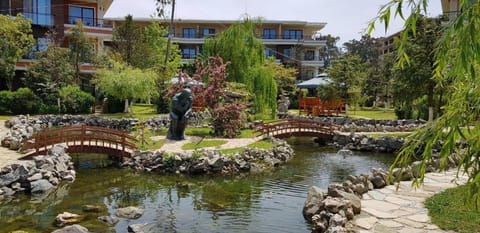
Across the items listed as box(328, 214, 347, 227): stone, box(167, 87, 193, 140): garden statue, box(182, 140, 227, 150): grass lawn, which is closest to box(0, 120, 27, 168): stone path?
box(182, 140, 227, 150): grass lawn

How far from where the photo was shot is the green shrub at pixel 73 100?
100ft

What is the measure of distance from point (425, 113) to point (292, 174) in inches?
627

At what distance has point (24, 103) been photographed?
97.6ft

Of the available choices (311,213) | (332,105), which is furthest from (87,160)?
(332,105)

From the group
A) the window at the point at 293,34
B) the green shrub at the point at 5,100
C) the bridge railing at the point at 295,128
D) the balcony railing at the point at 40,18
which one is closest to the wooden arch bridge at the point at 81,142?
the bridge railing at the point at 295,128

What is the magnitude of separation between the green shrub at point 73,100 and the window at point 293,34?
29.2 meters

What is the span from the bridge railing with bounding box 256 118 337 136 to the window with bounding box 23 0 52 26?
75.8 feet

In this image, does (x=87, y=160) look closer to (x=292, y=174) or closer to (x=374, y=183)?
(x=292, y=174)

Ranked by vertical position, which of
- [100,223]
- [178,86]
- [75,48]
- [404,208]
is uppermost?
[75,48]

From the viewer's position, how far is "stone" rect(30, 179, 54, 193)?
12.1 metres

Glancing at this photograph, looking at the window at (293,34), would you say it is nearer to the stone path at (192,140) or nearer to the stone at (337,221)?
the stone path at (192,140)

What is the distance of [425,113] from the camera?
28.1 metres

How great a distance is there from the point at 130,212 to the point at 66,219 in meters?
1.35

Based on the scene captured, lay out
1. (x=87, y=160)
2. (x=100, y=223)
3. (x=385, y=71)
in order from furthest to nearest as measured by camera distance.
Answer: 1. (x=385, y=71)
2. (x=87, y=160)
3. (x=100, y=223)
